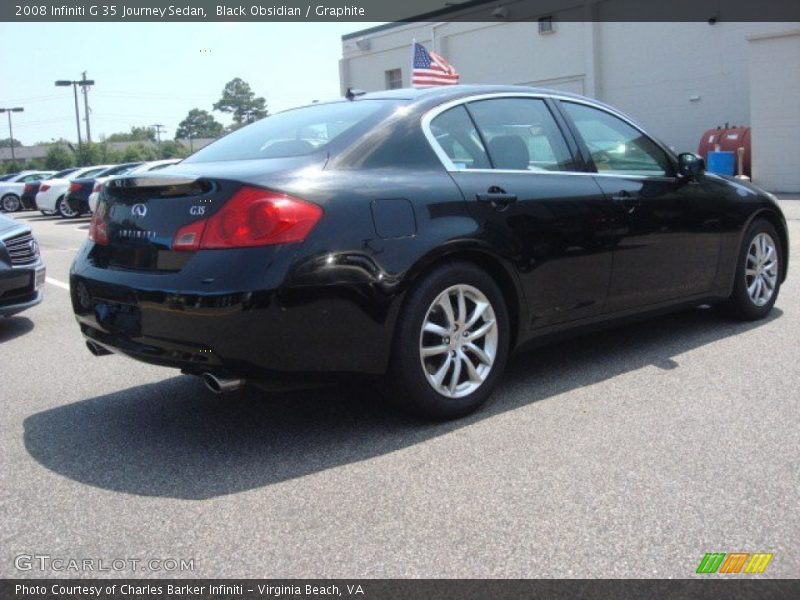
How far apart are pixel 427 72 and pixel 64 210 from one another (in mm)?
12686

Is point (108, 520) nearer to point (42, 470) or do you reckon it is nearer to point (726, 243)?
point (42, 470)

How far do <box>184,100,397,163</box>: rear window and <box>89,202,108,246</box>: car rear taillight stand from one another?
0.53 metres

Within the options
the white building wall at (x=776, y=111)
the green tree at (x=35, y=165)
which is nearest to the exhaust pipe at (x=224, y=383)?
the white building wall at (x=776, y=111)

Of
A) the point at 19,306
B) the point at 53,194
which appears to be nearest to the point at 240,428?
the point at 19,306

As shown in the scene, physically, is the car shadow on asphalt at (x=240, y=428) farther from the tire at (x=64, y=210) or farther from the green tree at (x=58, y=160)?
the green tree at (x=58, y=160)

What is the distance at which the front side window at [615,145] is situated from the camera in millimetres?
4957

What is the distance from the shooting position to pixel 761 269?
6.05m

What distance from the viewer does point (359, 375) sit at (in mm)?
3762

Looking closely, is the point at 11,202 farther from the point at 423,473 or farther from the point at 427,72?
the point at 423,473

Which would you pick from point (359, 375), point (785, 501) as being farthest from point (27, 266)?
point (785, 501)

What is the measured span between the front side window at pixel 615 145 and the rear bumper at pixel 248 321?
184 centimetres

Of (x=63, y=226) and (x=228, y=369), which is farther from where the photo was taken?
(x=63, y=226)

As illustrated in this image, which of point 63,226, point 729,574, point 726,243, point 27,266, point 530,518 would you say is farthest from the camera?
point 63,226

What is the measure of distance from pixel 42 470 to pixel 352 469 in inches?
51.0
